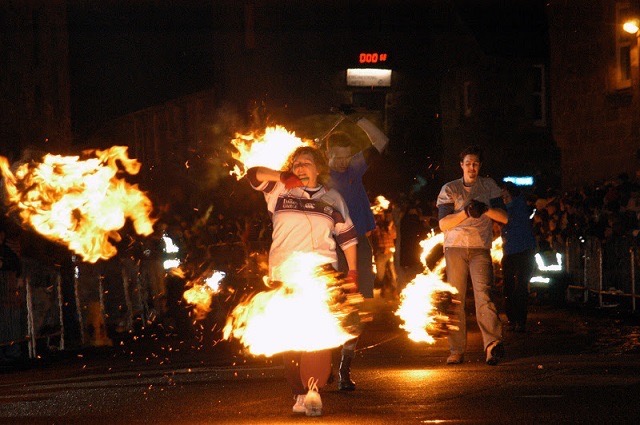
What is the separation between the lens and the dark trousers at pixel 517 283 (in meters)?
14.6

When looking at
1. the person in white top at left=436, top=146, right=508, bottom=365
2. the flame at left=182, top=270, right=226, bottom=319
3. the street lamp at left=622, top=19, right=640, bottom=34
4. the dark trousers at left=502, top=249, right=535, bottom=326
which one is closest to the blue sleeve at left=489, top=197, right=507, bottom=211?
the person in white top at left=436, top=146, right=508, bottom=365

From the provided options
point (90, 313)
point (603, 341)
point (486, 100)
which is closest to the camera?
point (603, 341)

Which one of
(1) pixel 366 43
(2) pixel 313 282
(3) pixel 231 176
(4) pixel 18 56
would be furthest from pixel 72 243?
(1) pixel 366 43

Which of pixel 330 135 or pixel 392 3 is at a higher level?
pixel 392 3

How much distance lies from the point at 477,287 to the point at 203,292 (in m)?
6.42

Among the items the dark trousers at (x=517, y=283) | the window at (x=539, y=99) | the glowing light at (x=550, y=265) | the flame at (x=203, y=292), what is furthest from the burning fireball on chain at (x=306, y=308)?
the window at (x=539, y=99)

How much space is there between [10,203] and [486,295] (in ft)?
20.3

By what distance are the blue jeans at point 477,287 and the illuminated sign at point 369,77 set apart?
3203 centimetres

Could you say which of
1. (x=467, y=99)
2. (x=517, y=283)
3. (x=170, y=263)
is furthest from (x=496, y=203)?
(x=467, y=99)

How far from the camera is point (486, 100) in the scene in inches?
1547

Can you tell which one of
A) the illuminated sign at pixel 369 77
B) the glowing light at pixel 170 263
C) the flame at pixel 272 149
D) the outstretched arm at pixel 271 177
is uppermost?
the illuminated sign at pixel 369 77

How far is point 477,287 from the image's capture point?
1110 centimetres

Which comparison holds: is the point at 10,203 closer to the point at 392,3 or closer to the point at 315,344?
the point at 315,344

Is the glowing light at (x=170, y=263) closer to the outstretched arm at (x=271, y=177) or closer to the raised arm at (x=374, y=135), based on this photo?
the raised arm at (x=374, y=135)
